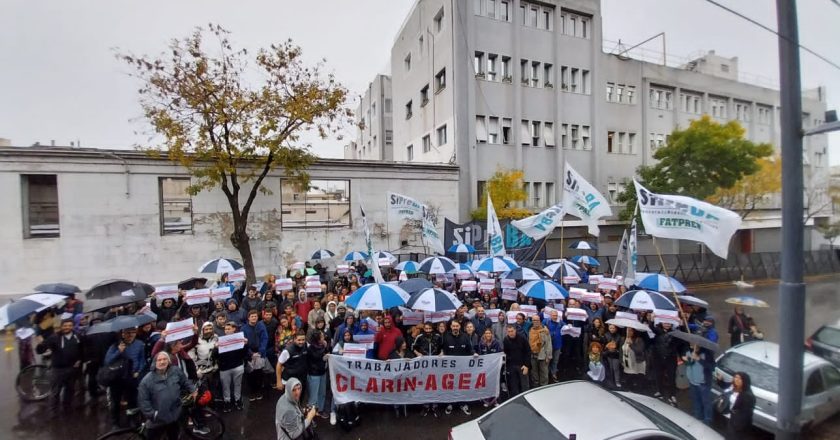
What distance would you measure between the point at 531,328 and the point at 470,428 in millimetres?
3978

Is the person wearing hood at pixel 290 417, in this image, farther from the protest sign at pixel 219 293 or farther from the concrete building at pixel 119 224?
the concrete building at pixel 119 224

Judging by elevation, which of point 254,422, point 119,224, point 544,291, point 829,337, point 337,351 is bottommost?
point 254,422

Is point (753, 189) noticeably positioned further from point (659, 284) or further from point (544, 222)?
point (659, 284)

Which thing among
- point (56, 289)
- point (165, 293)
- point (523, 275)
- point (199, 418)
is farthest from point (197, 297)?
point (523, 275)

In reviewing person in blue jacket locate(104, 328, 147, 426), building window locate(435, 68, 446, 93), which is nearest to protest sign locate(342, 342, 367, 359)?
person in blue jacket locate(104, 328, 147, 426)

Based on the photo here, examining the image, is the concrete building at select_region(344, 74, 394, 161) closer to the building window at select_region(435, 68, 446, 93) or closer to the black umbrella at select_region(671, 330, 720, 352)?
the building window at select_region(435, 68, 446, 93)

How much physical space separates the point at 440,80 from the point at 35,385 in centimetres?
2411

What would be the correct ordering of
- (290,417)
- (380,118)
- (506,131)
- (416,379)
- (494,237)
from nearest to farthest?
1. (290,417)
2. (416,379)
3. (494,237)
4. (506,131)
5. (380,118)

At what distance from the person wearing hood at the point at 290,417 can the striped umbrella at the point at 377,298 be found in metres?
2.86

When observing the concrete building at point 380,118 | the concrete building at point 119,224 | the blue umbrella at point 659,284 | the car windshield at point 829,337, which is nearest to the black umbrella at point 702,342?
the car windshield at point 829,337

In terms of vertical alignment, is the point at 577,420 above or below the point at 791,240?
below

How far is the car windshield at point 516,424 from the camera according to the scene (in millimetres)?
4152

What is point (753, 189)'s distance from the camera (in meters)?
22.5

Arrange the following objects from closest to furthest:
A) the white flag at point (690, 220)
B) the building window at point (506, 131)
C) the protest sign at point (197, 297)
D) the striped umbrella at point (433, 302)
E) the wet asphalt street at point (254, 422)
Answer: the wet asphalt street at point (254, 422) < the white flag at point (690, 220) < the striped umbrella at point (433, 302) < the protest sign at point (197, 297) < the building window at point (506, 131)
